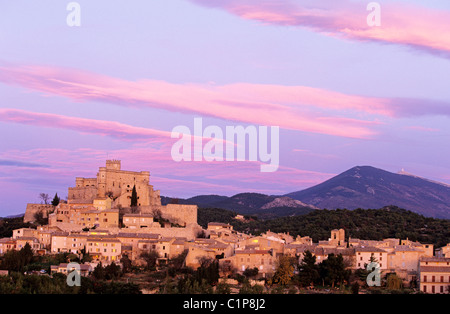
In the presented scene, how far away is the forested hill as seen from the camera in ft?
161

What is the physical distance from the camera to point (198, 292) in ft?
100

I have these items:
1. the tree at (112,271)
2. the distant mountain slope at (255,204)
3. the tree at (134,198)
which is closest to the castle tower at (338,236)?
the tree at (134,198)

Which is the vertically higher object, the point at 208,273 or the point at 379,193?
the point at 379,193

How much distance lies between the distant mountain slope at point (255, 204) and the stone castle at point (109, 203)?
3939 cm

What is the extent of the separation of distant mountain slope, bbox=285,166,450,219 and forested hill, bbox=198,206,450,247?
53.1m

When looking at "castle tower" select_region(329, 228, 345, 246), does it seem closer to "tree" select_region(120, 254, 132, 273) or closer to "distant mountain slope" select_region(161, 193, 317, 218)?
"tree" select_region(120, 254, 132, 273)

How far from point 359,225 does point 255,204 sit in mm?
44636

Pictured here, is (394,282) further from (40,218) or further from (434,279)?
(40,218)

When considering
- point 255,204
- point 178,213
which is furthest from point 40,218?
point 255,204

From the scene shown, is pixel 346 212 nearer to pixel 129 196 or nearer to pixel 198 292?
pixel 129 196

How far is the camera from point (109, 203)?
4441 cm

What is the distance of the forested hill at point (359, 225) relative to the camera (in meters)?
49.1

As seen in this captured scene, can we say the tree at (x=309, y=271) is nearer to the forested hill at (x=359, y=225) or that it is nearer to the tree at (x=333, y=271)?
the tree at (x=333, y=271)

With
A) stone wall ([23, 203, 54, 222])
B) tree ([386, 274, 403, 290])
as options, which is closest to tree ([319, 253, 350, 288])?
tree ([386, 274, 403, 290])
